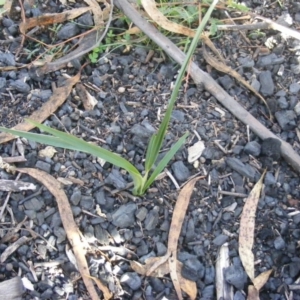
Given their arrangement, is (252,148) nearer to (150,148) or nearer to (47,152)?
(150,148)

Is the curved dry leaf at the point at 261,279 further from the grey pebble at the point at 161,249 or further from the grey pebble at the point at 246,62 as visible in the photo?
the grey pebble at the point at 246,62

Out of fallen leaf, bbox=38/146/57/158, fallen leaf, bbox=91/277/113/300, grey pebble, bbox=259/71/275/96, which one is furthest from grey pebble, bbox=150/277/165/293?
grey pebble, bbox=259/71/275/96

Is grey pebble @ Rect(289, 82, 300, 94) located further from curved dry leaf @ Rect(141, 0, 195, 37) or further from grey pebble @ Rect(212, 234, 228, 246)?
grey pebble @ Rect(212, 234, 228, 246)

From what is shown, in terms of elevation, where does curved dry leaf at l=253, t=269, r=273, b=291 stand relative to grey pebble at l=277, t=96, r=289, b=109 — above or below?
below

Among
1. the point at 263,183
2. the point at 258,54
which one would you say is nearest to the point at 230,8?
the point at 258,54

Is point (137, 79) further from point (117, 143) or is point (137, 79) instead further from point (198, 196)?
point (198, 196)

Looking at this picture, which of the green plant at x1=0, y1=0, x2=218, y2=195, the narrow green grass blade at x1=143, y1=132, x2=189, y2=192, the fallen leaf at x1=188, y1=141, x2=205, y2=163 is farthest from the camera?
the fallen leaf at x1=188, y1=141, x2=205, y2=163
